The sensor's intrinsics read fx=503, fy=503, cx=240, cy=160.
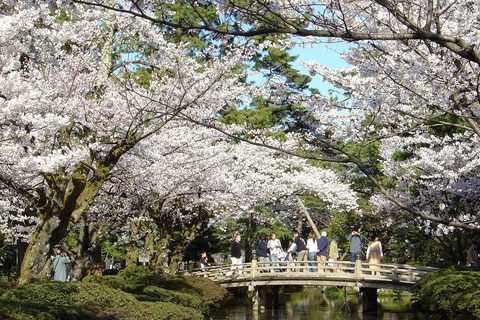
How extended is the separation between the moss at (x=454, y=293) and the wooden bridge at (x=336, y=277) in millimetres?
3573

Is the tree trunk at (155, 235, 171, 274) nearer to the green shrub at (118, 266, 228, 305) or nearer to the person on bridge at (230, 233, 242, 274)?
the green shrub at (118, 266, 228, 305)

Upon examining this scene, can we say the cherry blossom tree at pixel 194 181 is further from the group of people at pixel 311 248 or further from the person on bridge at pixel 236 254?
the group of people at pixel 311 248

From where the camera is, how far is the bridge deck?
1647 centimetres

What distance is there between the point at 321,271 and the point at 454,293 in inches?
315

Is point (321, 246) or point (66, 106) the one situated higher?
point (66, 106)

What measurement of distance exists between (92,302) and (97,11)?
333 inches

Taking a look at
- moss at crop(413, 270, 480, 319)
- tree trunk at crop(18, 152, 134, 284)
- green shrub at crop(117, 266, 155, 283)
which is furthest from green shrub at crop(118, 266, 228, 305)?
moss at crop(413, 270, 480, 319)

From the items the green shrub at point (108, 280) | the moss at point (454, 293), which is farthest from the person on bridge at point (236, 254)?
the moss at point (454, 293)

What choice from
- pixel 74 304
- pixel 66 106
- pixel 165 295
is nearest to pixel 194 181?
pixel 165 295

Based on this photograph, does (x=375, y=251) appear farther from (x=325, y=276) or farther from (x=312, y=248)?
(x=312, y=248)

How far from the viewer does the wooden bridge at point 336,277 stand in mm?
16500

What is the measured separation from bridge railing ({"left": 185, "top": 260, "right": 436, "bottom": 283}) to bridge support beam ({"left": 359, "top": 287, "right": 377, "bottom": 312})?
2.02 feet

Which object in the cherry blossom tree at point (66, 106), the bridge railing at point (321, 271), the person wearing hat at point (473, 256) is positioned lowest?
the bridge railing at point (321, 271)

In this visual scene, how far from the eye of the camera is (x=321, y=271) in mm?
19031
